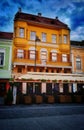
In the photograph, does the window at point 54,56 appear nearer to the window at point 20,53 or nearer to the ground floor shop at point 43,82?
the window at point 20,53

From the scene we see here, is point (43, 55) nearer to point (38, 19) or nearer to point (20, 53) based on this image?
point (20, 53)

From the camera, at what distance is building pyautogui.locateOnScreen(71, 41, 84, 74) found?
26.1 metres

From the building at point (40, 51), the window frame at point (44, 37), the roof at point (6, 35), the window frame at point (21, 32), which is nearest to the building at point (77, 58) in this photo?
the building at point (40, 51)

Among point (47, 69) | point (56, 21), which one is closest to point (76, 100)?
point (47, 69)

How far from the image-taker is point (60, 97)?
51.2ft

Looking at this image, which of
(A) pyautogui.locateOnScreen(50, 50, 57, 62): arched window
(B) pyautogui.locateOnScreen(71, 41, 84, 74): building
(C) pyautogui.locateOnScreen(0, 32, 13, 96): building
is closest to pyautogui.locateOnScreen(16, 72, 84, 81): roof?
(C) pyautogui.locateOnScreen(0, 32, 13, 96): building

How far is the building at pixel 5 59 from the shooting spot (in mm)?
22047

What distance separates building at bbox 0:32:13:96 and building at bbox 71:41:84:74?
9.99m

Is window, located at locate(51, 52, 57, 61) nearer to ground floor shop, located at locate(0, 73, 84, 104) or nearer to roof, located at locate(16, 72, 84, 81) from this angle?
ground floor shop, located at locate(0, 73, 84, 104)

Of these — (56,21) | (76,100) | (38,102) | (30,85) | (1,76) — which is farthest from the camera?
(56,21)

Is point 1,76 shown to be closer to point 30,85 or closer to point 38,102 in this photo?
point 30,85

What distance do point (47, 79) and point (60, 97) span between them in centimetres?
231

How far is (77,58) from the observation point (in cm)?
2650

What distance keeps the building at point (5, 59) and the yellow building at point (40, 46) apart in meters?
0.84
